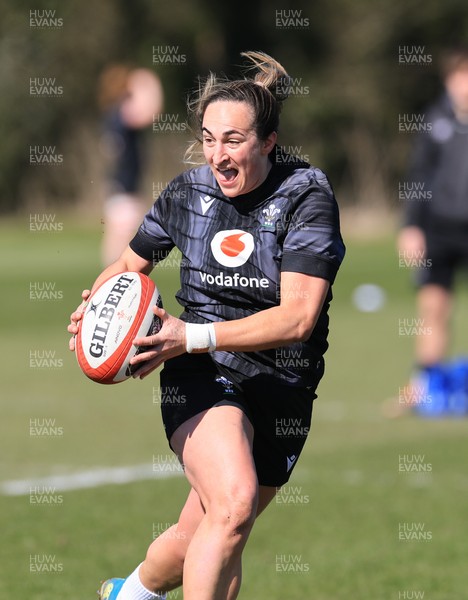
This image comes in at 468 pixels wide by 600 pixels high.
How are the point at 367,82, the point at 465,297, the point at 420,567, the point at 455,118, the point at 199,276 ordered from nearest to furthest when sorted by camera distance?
the point at 199,276 → the point at 420,567 → the point at 455,118 → the point at 465,297 → the point at 367,82

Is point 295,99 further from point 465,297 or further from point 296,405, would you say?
point 296,405

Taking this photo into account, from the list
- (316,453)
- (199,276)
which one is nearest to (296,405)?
(199,276)

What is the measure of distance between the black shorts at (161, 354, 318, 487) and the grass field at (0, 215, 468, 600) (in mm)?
1092

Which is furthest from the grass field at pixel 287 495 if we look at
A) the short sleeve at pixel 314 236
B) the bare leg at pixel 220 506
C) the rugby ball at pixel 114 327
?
the short sleeve at pixel 314 236

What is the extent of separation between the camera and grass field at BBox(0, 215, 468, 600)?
A: 6.50 metres

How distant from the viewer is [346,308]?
19453mm

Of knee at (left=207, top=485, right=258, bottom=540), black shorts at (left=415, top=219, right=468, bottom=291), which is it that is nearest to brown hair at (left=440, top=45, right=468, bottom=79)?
black shorts at (left=415, top=219, right=468, bottom=291)

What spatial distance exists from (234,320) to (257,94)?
0.93m

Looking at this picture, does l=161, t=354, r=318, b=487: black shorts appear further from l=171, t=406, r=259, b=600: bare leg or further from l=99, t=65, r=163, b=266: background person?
l=99, t=65, r=163, b=266: background person

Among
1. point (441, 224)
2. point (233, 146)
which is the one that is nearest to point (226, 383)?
point (233, 146)

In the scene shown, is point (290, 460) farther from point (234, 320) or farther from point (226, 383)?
point (234, 320)

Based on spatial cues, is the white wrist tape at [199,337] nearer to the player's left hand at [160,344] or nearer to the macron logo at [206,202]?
the player's left hand at [160,344]

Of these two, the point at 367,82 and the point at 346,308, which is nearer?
the point at 346,308

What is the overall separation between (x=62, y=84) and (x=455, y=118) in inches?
1318
